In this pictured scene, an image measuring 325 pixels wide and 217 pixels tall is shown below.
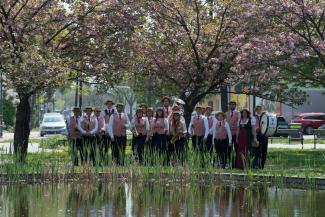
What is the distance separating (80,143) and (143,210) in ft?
31.2

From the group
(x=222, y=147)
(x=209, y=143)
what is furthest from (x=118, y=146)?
(x=222, y=147)

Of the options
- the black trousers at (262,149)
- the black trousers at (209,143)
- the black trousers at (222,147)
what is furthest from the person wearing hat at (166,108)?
the black trousers at (262,149)

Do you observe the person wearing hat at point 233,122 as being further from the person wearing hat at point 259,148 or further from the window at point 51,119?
the window at point 51,119

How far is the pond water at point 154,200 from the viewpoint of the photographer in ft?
52.6

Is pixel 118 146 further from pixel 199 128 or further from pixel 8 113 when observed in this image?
pixel 8 113

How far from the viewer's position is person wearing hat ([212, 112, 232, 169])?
81.0 feet

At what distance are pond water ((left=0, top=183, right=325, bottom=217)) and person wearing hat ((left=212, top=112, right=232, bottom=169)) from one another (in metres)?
3.93

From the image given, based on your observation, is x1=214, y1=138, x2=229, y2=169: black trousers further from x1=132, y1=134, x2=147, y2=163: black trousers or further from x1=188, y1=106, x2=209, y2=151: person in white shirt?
x1=132, y1=134, x2=147, y2=163: black trousers

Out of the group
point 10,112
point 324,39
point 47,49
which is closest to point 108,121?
point 47,49

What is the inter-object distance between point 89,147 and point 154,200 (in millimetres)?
4847

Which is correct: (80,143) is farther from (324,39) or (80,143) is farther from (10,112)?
(10,112)

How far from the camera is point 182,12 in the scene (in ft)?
103

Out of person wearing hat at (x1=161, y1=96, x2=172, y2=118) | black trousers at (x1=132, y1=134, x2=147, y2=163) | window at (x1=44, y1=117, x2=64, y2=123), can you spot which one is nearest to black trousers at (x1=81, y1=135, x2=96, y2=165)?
black trousers at (x1=132, y1=134, x2=147, y2=163)

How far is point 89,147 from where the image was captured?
73.8 ft
